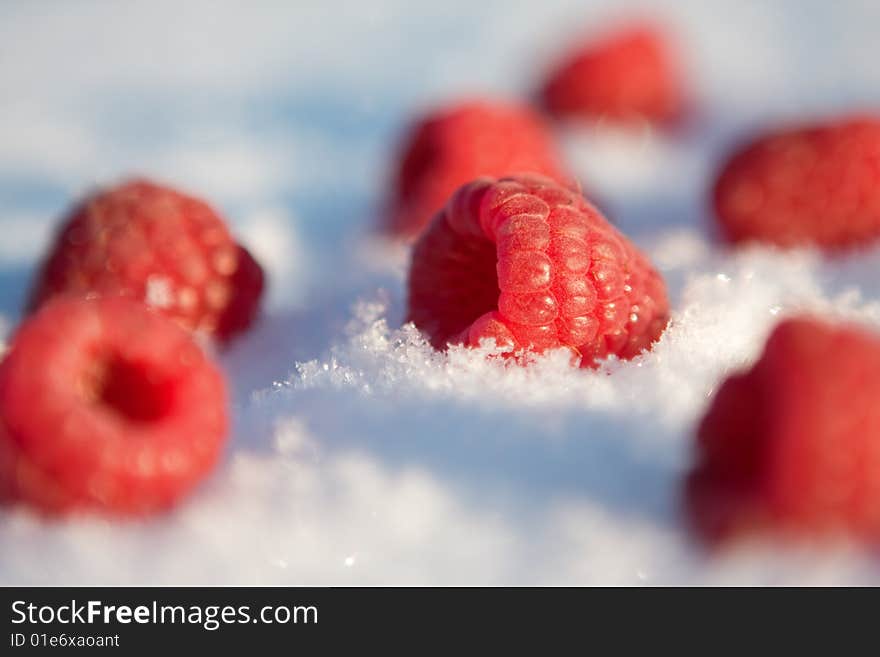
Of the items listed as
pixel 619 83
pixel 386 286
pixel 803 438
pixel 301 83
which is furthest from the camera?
pixel 301 83

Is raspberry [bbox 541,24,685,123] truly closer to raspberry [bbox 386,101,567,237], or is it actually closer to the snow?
the snow

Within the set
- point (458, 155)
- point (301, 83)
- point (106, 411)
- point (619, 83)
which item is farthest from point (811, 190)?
point (301, 83)

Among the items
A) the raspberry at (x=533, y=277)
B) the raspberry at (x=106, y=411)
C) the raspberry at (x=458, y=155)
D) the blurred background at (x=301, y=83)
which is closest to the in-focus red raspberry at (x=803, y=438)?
the raspberry at (x=533, y=277)
